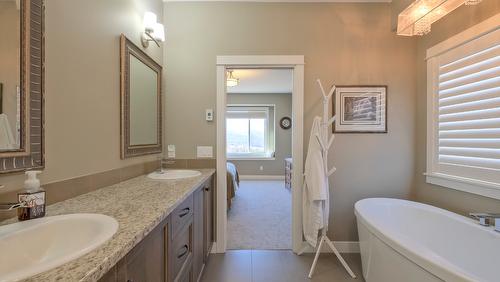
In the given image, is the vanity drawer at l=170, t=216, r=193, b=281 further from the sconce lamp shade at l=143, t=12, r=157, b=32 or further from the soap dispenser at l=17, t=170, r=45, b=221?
the sconce lamp shade at l=143, t=12, r=157, b=32

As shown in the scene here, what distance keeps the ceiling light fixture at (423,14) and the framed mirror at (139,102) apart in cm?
218

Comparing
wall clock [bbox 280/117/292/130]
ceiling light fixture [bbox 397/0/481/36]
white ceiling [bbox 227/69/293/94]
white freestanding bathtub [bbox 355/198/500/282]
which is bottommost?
white freestanding bathtub [bbox 355/198/500/282]

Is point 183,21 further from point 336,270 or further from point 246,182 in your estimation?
point 246,182

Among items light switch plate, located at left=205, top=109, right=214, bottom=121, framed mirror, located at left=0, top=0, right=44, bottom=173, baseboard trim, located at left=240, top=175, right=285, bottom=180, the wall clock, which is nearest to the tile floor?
light switch plate, located at left=205, top=109, right=214, bottom=121

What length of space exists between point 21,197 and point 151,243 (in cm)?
50

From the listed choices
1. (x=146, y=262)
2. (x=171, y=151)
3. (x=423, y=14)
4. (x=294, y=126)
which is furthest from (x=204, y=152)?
(x=423, y=14)

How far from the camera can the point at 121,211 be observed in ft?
3.47

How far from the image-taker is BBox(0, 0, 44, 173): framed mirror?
0.90 metres

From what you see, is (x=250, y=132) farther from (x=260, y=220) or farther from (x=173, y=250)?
(x=173, y=250)

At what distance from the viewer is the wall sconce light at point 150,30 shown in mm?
2061

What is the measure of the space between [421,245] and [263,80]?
4442 mm

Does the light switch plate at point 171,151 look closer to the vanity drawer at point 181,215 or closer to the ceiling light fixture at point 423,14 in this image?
the vanity drawer at point 181,215

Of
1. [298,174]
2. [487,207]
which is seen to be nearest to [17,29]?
[298,174]

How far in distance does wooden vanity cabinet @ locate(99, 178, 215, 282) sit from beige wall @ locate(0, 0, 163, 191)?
23.5 inches
